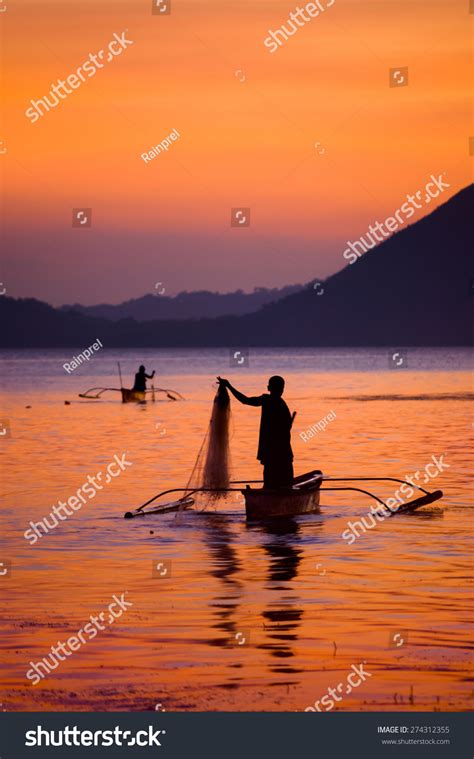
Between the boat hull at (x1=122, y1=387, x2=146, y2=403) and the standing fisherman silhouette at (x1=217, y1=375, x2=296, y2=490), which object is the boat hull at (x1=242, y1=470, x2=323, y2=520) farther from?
the boat hull at (x1=122, y1=387, x2=146, y2=403)

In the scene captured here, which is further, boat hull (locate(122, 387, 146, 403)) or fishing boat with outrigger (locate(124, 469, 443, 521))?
boat hull (locate(122, 387, 146, 403))

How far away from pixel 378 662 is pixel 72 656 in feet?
9.21

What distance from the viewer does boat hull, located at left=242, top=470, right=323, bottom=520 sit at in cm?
2153

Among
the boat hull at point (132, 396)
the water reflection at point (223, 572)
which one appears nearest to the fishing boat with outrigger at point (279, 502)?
the water reflection at point (223, 572)

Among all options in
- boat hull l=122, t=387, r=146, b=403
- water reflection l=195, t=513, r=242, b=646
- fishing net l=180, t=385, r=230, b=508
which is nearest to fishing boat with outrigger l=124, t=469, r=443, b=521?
fishing net l=180, t=385, r=230, b=508

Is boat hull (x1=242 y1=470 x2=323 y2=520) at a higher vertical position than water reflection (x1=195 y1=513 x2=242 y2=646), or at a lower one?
higher

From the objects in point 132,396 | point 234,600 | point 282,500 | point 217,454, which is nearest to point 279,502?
point 282,500

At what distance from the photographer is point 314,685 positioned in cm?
1162

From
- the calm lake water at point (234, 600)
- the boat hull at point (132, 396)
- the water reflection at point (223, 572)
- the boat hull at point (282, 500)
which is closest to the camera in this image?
the calm lake water at point (234, 600)

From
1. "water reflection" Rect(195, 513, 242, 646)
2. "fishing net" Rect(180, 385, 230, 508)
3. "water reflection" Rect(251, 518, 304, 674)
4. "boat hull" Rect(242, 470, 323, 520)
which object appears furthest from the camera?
"fishing net" Rect(180, 385, 230, 508)

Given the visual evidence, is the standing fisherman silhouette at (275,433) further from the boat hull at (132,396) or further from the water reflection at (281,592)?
the boat hull at (132,396)

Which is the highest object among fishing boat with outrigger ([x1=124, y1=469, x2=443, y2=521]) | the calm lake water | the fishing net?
the fishing net

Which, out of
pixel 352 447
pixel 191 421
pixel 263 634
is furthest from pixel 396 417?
pixel 263 634

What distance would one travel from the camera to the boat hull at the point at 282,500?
2153cm
